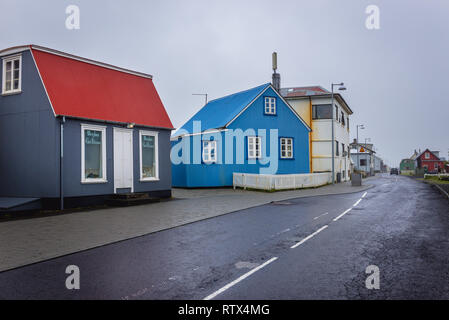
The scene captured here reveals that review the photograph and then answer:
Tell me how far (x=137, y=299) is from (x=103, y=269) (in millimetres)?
1785

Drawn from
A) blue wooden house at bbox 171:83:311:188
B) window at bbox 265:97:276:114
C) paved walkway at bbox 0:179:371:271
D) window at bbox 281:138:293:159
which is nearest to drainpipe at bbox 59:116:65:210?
paved walkway at bbox 0:179:371:271

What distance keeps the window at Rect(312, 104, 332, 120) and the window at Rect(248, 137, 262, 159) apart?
44.2 ft

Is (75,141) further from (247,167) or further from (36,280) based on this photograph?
(247,167)

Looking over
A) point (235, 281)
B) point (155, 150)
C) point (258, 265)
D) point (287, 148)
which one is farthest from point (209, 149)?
point (235, 281)

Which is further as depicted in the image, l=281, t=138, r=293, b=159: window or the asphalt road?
l=281, t=138, r=293, b=159: window

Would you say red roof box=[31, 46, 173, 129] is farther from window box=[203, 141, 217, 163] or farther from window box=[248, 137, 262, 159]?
window box=[248, 137, 262, 159]

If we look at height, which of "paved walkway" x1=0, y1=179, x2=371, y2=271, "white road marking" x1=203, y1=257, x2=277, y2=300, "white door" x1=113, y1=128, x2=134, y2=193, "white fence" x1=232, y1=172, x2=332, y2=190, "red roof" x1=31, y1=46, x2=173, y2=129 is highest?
"red roof" x1=31, y1=46, x2=173, y2=129

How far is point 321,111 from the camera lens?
3806 cm

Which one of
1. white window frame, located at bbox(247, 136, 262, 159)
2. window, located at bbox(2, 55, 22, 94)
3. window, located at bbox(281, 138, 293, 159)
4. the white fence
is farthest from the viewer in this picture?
window, located at bbox(281, 138, 293, 159)

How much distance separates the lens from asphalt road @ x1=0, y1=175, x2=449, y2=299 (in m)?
4.91

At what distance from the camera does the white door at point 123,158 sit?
16.8m

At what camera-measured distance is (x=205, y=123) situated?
28.6m

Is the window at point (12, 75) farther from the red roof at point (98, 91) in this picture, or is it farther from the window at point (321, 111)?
the window at point (321, 111)
